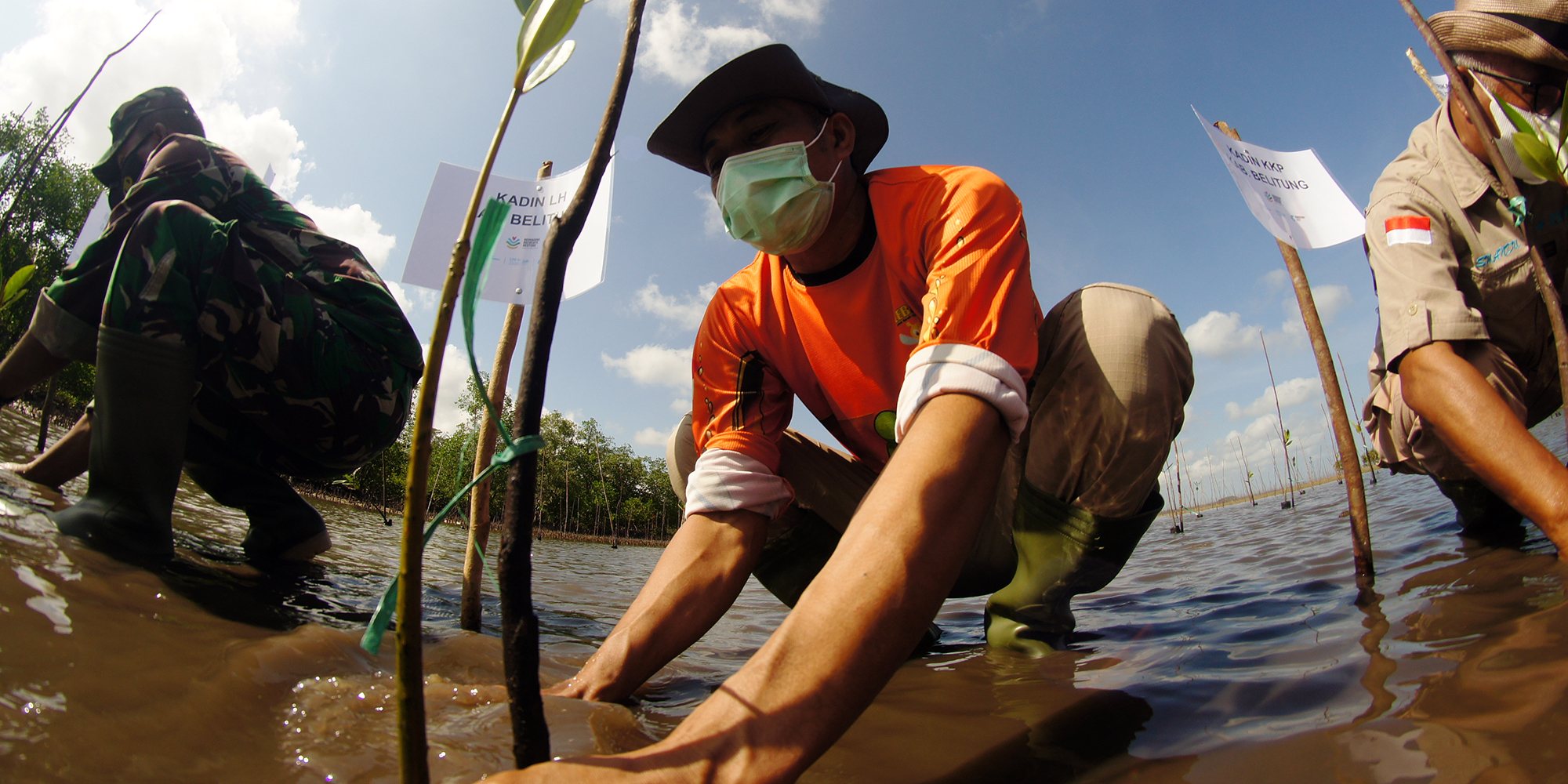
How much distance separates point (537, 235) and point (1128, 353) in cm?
214

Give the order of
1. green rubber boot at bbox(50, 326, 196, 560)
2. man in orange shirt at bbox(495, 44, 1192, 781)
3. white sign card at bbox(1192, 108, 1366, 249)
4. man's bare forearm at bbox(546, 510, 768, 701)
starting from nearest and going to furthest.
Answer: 1. man in orange shirt at bbox(495, 44, 1192, 781)
2. man's bare forearm at bbox(546, 510, 768, 701)
3. green rubber boot at bbox(50, 326, 196, 560)
4. white sign card at bbox(1192, 108, 1366, 249)

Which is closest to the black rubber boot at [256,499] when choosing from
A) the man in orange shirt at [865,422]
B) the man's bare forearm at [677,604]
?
the man in orange shirt at [865,422]

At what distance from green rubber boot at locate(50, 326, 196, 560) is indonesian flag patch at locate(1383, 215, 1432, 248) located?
12.1ft

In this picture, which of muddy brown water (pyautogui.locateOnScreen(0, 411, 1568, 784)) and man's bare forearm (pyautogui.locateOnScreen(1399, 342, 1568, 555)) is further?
man's bare forearm (pyautogui.locateOnScreen(1399, 342, 1568, 555))

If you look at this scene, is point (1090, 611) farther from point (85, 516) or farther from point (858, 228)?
point (85, 516)

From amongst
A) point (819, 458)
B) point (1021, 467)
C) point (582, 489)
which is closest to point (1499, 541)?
point (1021, 467)

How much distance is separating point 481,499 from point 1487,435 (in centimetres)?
282

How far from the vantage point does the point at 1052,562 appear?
1.71 m

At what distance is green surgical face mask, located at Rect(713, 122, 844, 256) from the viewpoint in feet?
5.73

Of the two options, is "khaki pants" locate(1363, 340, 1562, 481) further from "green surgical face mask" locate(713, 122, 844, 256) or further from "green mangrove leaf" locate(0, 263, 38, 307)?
"green mangrove leaf" locate(0, 263, 38, 307)

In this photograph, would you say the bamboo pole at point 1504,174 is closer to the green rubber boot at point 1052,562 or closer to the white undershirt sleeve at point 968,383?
the green rubber boot at point 1052,562

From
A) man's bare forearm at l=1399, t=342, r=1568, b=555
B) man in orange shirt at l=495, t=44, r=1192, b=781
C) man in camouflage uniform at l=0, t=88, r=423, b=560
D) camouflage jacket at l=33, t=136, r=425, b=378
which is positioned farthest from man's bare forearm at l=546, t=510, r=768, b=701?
man's bare forearm at l=1399, t=342, r=1568, b=555

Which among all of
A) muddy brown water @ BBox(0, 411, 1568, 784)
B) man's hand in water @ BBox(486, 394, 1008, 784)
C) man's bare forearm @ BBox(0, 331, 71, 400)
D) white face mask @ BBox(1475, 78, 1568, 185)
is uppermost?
white face mask @ BBox(1475, 78, 1568, 185)

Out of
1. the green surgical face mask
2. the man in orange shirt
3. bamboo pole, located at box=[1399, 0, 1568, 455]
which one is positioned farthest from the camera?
the green surgical face mask
